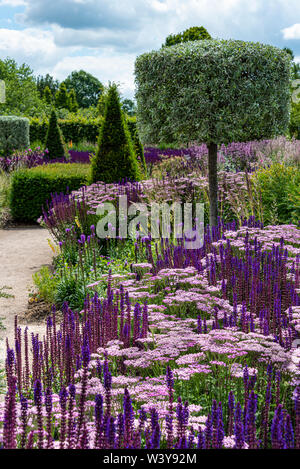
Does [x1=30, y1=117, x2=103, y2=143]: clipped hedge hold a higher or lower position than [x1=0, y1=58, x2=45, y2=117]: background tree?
lower

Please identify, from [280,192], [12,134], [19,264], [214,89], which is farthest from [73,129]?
[214,89]

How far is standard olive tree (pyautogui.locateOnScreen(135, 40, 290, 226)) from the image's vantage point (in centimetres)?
723

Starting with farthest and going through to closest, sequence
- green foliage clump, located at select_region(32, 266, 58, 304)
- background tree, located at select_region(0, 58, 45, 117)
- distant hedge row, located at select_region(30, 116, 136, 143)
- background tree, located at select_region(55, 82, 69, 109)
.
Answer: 1. background tree, located at select_region(55, 82, 69, 109)
2. background tree, located at select_region(0, 58, 45, 117)
3. distant hedge row, located at select_region(30, 116, 136, 143)
4. green foliage clump, located at select_region(32, 266, 58, 304)

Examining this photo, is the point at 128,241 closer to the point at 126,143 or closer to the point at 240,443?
the point at 126,143

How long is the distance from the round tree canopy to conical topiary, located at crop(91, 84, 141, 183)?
7.86 ft

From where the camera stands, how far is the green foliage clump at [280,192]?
7621 millimetres

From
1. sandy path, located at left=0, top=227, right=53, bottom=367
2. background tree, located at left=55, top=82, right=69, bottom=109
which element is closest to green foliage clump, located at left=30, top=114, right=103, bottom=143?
sandy path, located at left=0, top=227, right=53, bottom=367

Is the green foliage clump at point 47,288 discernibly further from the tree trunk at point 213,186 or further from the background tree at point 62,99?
the background tree at point 62,99

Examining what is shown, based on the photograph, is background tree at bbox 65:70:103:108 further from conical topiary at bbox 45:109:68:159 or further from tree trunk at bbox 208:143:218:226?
tree trunk at bbox 208:143:218:226

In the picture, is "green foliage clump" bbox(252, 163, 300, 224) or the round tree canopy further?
"green foliage clump" bbox(252, 163, 300, 224)

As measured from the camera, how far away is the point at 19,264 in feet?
27.9

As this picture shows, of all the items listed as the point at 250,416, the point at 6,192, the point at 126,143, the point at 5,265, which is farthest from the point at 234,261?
the point at 6,192

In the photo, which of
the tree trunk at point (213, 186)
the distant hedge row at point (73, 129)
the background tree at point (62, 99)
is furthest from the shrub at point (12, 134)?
the background tree at point (62, 99)

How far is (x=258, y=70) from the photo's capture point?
742cm
